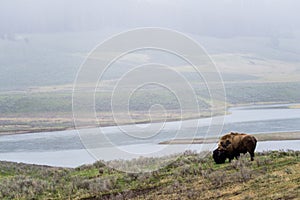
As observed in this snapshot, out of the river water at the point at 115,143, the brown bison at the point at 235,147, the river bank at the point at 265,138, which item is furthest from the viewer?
the river bank at the point at 265,138

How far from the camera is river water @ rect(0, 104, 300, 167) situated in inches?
1574

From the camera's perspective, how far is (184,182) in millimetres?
17781

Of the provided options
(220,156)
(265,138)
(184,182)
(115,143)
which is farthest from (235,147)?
(115,143)

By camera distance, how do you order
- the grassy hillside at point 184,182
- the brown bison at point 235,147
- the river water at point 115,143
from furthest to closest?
1. the river water at point 115,143
2. the brown bison at point 235,147
3. the grassy hillside at point 184,182

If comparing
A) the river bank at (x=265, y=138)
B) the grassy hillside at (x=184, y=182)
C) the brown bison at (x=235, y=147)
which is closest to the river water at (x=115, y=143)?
the river bank at (x=265, y=138)

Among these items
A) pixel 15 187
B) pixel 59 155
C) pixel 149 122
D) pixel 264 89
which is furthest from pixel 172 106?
pixel 15 187

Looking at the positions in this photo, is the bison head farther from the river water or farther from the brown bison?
the river water

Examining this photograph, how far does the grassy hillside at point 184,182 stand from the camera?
50.8ft

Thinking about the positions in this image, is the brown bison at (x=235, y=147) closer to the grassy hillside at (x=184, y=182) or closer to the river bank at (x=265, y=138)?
the grassy hillside at (x=184, y=182)

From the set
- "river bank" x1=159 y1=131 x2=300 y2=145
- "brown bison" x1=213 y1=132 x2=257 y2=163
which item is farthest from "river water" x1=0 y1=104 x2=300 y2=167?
"brown bison" x1=213 y1=132 x2=257 y2=163

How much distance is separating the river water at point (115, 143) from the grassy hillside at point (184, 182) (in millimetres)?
15521

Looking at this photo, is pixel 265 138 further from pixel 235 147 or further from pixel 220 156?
pixel 220 156

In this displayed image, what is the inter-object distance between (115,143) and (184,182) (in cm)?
3403

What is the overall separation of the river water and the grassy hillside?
15.5 m
